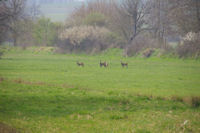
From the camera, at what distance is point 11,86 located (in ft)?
65.6

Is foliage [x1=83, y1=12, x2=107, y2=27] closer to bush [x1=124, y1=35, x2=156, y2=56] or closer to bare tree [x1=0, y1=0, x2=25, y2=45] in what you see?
bush [x1=124, y1=35, x2=156, y2=56]

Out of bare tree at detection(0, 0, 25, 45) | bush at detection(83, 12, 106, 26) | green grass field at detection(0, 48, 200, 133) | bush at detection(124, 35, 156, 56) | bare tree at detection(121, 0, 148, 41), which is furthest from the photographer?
bush at detection(83, 12, 106, 26)

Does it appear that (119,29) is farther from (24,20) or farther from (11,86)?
(11,86)

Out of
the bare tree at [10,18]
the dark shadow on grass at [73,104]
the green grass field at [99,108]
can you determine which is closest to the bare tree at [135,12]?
the bare tree at [10,18]

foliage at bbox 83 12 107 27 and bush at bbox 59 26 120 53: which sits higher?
foliage at bbox 83 12 107 27

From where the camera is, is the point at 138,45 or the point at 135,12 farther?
the point at 135,12

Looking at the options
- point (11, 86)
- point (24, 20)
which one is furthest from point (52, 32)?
point (11, 86)

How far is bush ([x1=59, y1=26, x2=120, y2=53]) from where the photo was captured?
71.0 meters

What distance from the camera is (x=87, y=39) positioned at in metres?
73.8

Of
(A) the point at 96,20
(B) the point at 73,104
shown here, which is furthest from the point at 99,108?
(A) the point at 96,20

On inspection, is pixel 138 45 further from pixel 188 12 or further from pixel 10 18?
pixel 10 18

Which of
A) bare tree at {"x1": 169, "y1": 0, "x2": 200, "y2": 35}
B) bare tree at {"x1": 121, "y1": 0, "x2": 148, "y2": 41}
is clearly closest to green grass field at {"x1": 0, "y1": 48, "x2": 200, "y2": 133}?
bare tree at {"x1": 169, "y1": 0, "x2": 200, "y2": 35}

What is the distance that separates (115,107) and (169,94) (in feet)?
15.1

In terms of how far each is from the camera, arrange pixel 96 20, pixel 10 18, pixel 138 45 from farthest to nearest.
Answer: pixel 96 20, pixel 138 45, pixel 10 18
